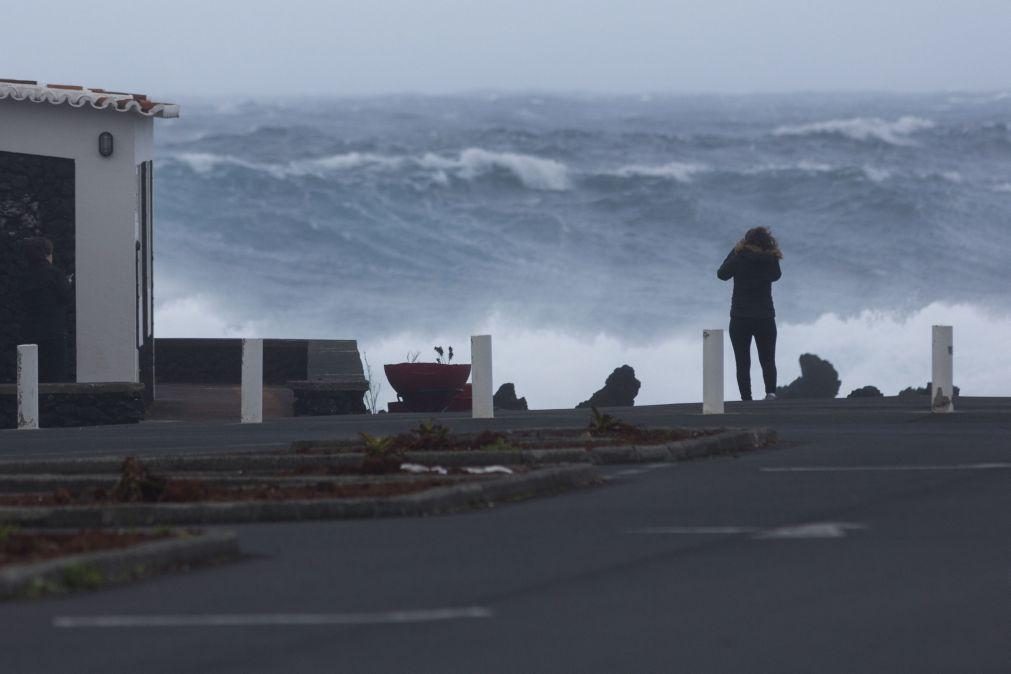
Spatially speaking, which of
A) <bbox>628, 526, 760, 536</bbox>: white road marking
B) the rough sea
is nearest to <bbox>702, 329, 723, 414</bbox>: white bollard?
<bbox>628, 526, 760, 536</bbox>: white road marking

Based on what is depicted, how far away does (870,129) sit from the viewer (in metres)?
95.9

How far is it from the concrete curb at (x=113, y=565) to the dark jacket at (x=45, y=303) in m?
14.6

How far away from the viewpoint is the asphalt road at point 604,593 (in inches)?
242

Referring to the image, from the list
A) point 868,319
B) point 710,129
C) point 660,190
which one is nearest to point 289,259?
point 660,190

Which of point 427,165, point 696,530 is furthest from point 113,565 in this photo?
point 427,165

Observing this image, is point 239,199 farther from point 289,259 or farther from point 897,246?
point 897,246

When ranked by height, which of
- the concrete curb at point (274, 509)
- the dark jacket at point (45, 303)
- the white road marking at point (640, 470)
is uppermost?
the dark jacket at point (45, 303)

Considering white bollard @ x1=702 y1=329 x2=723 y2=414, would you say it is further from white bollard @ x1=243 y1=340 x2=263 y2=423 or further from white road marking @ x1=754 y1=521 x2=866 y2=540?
white road marking @ x1=754 y1=521 x2=866 y2=540

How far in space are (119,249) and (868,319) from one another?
51764 mm

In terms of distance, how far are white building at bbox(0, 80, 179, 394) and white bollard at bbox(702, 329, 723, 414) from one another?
8456mm

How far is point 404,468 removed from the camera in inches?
473

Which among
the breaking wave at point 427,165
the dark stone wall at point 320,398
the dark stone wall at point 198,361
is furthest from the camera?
the breaking wave at point 427,165

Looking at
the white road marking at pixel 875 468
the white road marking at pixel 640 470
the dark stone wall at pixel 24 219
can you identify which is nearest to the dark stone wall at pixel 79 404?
the dark stone wall at pixel 24 219

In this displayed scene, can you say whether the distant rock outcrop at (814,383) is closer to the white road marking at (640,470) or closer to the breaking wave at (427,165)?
the white road marking at (640,470)
